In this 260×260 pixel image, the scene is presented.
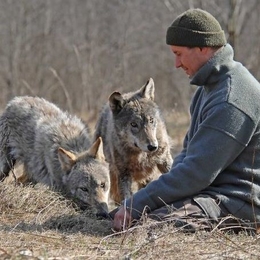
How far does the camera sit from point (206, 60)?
21.4ft

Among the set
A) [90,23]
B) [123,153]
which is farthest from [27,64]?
Result: [123,153]

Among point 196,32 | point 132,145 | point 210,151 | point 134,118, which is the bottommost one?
point 132,145

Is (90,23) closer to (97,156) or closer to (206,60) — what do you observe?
(97,156)

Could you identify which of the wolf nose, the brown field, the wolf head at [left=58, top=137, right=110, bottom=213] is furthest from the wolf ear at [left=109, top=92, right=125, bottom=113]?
the brown field

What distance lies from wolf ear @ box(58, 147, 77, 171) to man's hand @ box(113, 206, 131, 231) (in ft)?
6.04

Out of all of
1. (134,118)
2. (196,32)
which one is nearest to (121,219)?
(196,32)

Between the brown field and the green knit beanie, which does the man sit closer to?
the green knit beanie

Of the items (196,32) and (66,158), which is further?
(66,158)

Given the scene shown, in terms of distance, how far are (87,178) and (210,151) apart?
2119mm

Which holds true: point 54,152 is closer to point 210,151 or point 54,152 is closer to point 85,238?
point 85,238

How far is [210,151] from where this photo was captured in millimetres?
6230

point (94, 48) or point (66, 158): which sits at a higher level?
point (66, 158)

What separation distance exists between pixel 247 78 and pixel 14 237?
2496 mm

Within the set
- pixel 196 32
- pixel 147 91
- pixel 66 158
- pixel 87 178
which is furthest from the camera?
pixel 147 91
